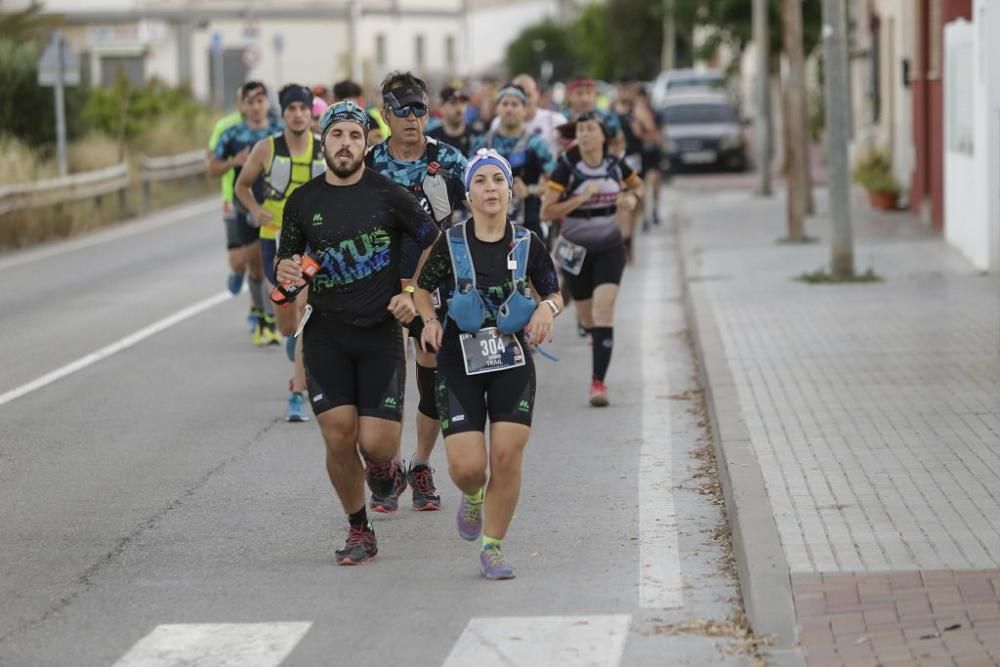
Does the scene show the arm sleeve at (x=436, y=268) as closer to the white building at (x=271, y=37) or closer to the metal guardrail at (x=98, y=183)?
the metal guardrail at (x=98, y=183)

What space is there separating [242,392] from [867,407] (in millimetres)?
4248

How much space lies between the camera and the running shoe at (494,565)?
7.93 m

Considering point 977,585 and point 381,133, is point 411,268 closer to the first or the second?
point 977,585

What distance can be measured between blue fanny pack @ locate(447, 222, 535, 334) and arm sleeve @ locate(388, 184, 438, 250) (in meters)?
0.25

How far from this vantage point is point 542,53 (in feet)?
368

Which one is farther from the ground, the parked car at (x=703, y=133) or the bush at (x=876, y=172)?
the parked car at (x=703, y=133)

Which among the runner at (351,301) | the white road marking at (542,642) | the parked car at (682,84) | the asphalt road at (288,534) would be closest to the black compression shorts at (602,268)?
the asphalt road at (288,534)

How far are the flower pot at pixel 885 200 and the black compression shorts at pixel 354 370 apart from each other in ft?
70.0

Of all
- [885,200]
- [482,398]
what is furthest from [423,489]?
[885,200]

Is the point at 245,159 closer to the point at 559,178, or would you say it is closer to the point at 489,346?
the point at 559,178

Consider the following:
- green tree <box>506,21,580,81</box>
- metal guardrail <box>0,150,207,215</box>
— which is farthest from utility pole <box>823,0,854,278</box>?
green tree <box>506,21,580,81</box>

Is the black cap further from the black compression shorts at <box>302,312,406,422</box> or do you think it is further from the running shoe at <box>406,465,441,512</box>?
the black compression shorts at <box>302,312,406,422</box>

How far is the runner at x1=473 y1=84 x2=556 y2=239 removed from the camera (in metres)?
13.8

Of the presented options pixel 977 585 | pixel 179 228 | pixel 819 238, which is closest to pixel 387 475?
pixel 977 585
